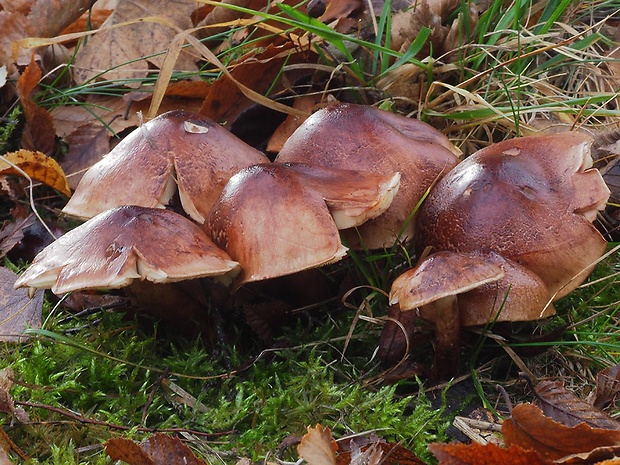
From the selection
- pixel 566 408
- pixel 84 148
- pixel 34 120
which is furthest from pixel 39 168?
pixel 566 408

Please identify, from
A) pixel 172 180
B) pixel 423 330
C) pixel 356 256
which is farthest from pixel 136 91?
pixel 423 330

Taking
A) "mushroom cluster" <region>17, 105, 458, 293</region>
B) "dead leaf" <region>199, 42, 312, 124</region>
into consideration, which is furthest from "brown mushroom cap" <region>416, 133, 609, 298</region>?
"dead leaf" <region>199, 42, 312, 124</region>

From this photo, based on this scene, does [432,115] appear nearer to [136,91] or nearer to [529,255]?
[529,255]

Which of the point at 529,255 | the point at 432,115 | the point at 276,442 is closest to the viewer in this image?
the point at 276,442

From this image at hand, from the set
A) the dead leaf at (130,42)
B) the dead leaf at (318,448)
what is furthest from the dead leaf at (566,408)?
the dead leaf at (130,42)

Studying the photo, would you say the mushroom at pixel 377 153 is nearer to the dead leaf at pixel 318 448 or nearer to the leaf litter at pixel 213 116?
the leaf litter at pixel 213 116

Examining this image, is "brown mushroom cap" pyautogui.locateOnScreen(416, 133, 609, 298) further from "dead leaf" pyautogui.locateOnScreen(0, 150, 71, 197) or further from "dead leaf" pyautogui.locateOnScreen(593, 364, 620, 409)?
"dead leaf" pyautogui.locateOnScreen(0, 150, 71, 197)

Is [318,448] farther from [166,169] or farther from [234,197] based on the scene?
[166,169]
